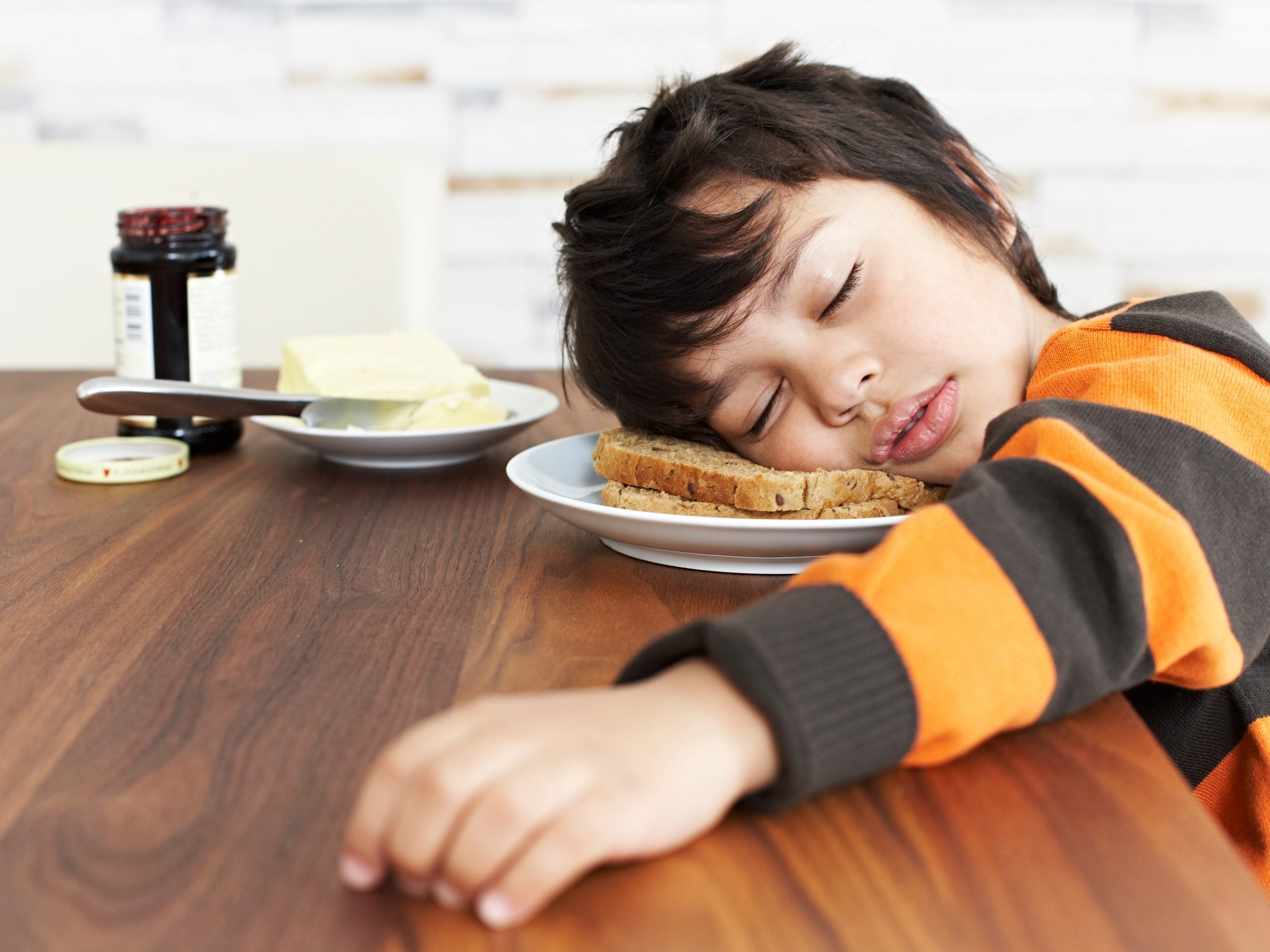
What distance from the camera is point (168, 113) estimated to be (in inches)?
85.0

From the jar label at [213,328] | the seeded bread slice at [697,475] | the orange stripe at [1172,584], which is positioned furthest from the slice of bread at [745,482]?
the jar label at [213,328]

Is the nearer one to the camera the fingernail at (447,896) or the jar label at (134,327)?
the fingernail at (447,896)

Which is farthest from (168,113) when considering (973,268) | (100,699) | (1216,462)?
(1216,462)

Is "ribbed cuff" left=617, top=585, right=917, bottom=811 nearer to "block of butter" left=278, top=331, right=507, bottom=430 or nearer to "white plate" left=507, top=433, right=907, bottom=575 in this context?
"white plate" left=507, top=433, right=907, bottom=575

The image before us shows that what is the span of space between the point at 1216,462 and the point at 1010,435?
10 cm

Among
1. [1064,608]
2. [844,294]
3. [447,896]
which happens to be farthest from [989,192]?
[447,896]

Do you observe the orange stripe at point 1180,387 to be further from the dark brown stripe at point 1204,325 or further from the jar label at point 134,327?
the jar label at point 134,327

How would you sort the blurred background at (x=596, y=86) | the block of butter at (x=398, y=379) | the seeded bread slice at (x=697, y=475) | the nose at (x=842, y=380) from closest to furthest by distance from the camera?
the seeded bread slice at (x=697, y=475) → the nose at (x=842, y=380) → the block of butter at (x=398, y=379) → the blurred background at (x=596, y=86)

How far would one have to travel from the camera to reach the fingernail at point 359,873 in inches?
14.0

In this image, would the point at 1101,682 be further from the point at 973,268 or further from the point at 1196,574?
the point at 973,268

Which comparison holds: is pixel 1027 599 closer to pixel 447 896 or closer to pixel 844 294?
pixel 447 896

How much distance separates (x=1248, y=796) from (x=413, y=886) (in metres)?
0.51

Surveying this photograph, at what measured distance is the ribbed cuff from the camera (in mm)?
396

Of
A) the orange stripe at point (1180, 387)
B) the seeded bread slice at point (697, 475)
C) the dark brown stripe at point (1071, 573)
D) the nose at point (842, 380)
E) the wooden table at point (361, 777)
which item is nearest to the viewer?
the wooden table at point (361, 777)
